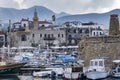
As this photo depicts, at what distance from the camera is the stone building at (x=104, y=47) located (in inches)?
2323

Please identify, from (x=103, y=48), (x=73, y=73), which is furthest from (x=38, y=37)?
(x=73, y=73)

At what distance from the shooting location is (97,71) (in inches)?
2007

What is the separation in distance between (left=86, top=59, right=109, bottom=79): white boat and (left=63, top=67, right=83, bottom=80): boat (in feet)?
3.30

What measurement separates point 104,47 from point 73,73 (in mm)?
10546

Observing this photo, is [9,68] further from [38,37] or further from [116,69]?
[38,37]

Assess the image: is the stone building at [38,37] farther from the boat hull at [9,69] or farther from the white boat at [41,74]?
the white boat at [41,74]

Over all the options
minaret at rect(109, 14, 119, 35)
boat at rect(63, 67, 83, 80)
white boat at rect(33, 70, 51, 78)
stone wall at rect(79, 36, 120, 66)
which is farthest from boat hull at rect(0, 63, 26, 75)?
minaret at rect(109, 14, 119, 35)

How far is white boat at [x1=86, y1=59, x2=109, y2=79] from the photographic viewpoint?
50.4 m

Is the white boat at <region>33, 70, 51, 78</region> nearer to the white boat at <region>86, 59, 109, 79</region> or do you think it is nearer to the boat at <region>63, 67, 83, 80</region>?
the boat at <region>63, 67, 83, 80</region>

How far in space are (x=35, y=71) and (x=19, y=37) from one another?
42980mm

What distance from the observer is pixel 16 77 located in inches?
2249

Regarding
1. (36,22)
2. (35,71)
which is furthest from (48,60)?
(36,22)

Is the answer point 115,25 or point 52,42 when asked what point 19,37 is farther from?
point 115,25

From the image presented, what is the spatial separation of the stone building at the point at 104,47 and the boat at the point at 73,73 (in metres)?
7.91
